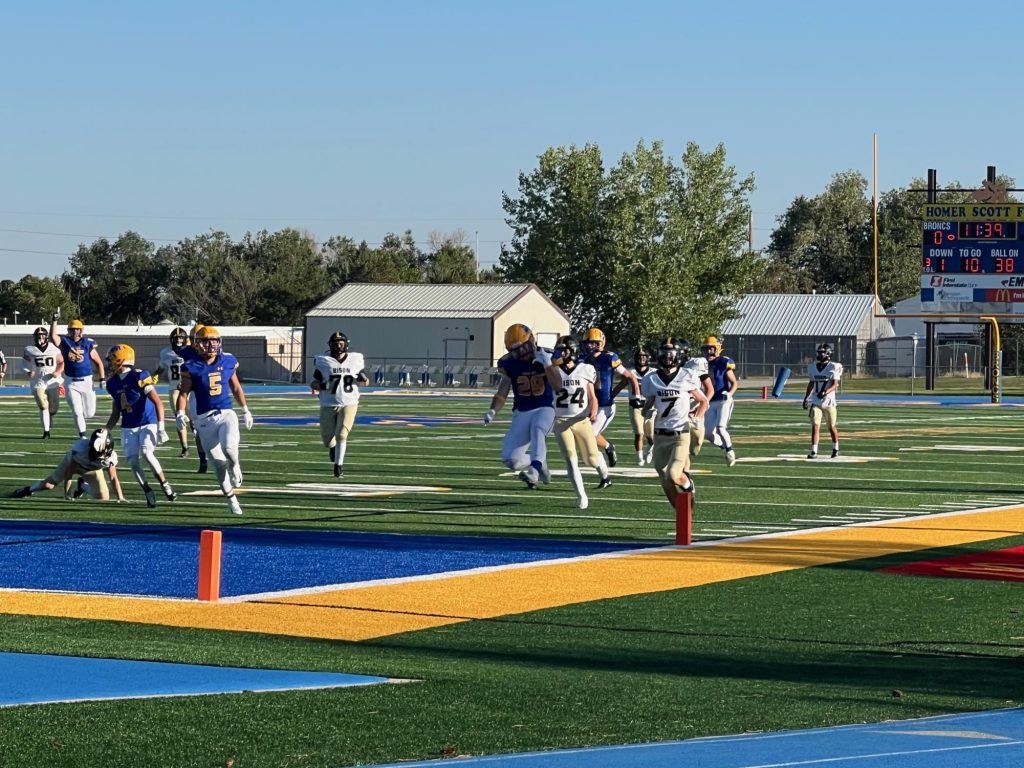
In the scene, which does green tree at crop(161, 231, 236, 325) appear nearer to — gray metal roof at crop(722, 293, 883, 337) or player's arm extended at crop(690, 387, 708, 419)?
gray metal roof at crop(722, 293, 883, 337)

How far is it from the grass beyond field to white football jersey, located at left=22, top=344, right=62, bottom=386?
10.4 metres

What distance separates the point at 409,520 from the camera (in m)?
17.5

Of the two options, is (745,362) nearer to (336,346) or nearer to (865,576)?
(336,346)

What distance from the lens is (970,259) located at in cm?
5278

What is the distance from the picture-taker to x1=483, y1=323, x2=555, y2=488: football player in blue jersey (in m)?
18.5

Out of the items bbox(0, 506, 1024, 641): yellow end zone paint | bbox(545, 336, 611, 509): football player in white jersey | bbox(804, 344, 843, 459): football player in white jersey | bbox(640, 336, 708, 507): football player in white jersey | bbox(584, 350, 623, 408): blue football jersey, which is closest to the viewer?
bbox(0, 506, 1024, 641): yellow end zone paint

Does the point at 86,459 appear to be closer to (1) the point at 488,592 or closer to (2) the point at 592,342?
(2) the point at 592,342

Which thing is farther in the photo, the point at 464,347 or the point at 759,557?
the point at 464,347

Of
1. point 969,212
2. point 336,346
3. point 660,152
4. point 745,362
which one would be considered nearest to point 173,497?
point 336,346

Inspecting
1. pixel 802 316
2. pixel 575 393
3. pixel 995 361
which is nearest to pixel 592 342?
pixel 575 393

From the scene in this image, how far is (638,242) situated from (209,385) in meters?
63.2

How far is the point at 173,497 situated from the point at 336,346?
15.0 ft

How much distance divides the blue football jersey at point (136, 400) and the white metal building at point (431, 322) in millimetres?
51632

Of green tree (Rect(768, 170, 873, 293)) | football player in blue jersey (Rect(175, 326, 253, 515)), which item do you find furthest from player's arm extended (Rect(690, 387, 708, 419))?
green tree (Rect(768, 170, 873, 293))
